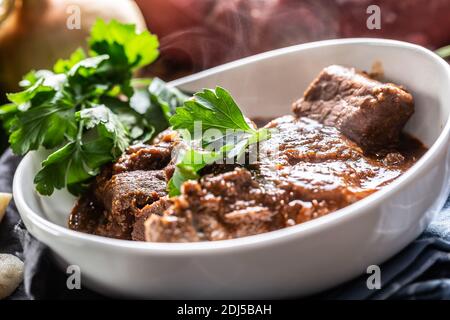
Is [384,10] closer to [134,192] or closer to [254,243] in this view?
[134,192]

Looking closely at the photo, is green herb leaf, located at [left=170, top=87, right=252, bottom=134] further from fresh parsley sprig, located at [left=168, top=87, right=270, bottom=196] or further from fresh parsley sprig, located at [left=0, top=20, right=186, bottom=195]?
fresh parsley sprig, located at [left=0, top=20, right=186, bottom=195]

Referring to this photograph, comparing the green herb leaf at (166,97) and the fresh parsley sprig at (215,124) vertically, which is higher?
the fresh parsley sprig at (215,124)

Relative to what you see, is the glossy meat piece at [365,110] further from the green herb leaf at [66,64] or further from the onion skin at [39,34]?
the onion skin at [39,34]

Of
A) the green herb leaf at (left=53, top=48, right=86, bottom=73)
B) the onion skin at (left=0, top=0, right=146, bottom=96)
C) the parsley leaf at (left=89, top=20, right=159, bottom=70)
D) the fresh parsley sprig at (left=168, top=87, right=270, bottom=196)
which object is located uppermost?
the fresh parsley sprig at (left=168, top=87, right=270, bottom=196)

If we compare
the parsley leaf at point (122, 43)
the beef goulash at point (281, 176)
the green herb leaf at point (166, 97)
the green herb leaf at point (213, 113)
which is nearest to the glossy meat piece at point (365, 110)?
the beef goulash at point (281, 176)

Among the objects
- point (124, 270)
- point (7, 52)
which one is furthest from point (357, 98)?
point (7, 52)

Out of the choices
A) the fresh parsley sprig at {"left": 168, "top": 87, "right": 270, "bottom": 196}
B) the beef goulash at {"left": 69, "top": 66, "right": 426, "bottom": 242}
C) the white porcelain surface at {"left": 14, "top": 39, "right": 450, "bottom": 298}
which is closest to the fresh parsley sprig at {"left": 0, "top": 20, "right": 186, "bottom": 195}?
the beef goulash at {"left": 69, "top": 66, "right": 426, "bottom": 242}

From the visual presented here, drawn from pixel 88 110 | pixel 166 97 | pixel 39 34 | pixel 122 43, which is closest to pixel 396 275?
pixel 88 110
